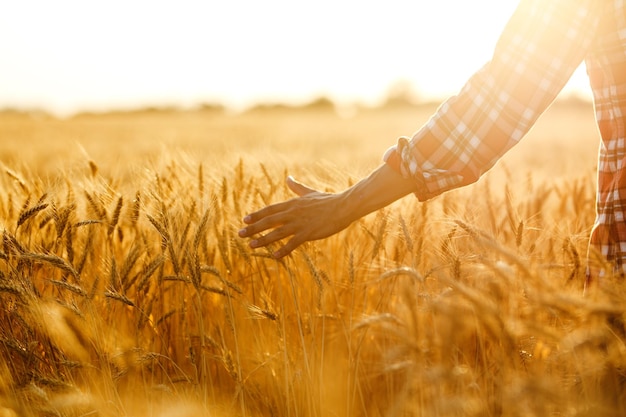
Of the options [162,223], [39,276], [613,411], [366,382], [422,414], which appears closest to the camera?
[613,411]

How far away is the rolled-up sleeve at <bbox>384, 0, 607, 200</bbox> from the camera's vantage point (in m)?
1.09

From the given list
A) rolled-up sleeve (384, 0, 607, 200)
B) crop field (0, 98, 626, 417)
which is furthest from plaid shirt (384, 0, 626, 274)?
crop field (0, 98, 626, 417)

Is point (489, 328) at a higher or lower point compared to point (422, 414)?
higher

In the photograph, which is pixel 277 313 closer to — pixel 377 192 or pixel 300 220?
pixel 300 220

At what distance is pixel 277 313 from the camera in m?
1.69

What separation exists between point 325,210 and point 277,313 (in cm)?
46

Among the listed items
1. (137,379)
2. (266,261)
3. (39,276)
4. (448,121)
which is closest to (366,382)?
(266,261)

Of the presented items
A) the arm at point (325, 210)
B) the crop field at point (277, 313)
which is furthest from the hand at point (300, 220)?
the crop field at point (277, 313)

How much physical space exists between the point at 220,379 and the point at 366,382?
17.0 inches

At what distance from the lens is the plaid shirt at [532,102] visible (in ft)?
3.61

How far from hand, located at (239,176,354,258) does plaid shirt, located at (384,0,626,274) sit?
0.57ft

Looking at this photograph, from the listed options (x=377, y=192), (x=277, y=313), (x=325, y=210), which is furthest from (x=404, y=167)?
(x=277, y=313)

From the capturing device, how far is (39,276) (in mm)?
1752

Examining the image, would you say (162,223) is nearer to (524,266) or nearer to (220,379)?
(220,379)
